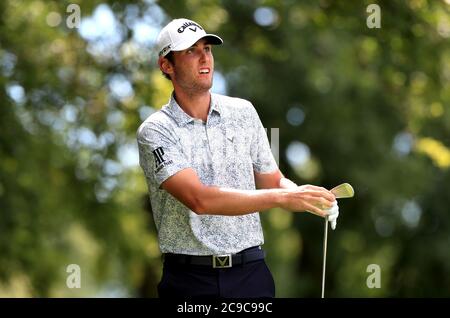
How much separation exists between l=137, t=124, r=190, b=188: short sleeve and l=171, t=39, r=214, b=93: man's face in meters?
0.28

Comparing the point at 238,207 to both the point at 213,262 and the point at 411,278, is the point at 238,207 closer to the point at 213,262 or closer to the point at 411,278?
the point at 213,262

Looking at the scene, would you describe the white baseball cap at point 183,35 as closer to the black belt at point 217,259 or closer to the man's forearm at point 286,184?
the man's forearm at point 286,184

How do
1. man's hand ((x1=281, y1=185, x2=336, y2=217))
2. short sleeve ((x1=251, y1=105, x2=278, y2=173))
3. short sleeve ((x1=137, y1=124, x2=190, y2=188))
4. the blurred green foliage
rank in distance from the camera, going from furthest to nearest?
the blurred green foliage
short sleeve ((x1=251, y1=105, x2=278, y2=173))
short sleeve ((x1=137, y1=124, x2=190, y2=188))
man's hand ((x1=281, y1=185, x2=336, y2=217))

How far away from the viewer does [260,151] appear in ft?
17.8

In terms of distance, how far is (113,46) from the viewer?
13.7 m

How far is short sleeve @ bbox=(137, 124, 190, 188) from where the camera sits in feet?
16.7

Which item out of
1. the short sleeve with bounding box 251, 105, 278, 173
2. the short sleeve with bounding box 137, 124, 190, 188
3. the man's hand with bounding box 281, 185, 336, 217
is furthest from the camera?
the short sleeve with bounding box 251, 105, 278, 173

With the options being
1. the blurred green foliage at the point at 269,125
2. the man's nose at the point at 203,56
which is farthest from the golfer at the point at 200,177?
the blurred green foliage at the point at 269,125

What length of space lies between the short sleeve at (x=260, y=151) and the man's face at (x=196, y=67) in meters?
0.30

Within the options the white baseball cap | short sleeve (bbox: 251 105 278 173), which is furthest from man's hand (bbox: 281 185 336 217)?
the white baseball cap

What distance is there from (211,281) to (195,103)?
34.0 inches

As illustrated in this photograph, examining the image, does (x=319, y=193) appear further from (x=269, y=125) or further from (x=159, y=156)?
(x=269, y=125)

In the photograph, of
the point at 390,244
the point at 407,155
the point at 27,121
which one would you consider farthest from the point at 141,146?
the point at 390,244

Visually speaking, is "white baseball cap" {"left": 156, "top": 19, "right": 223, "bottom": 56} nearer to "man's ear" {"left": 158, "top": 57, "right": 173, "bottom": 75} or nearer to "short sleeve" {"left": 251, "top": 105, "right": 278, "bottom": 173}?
"man's ear" {"left": 158, "top": 57, "right": 173, "bottom": 75}
